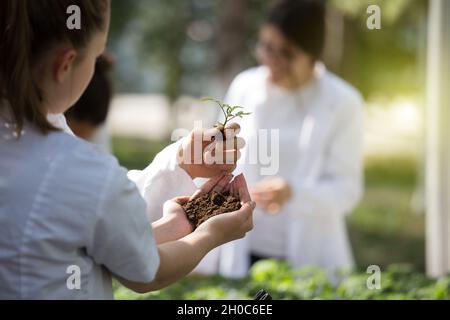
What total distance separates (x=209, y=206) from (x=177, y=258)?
19cm

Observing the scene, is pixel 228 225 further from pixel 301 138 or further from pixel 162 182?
pixel 301 138

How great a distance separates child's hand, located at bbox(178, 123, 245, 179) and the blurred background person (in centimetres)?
178

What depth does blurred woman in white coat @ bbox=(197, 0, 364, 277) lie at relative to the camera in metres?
4.15

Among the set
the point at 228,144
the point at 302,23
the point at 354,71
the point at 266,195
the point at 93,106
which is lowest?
the point at 266,195

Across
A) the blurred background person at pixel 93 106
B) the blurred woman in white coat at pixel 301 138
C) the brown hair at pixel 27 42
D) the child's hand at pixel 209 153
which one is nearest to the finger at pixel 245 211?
the child's hand at pixel 209 153

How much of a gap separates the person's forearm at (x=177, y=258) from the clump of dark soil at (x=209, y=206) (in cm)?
8

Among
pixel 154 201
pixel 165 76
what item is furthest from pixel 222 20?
pixel 154 201

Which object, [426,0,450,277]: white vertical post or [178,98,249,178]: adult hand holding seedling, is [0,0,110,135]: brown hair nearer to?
[178,98,249,178]: adult hand holding seedling

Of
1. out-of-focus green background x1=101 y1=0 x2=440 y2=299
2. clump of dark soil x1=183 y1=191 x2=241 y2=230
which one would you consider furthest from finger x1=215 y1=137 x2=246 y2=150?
out-of-focus green background x1=101 y1=0 x2=440 y2=299

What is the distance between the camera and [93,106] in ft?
11.9

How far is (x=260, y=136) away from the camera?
230 cm

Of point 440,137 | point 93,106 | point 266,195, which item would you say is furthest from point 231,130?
point 440,137
